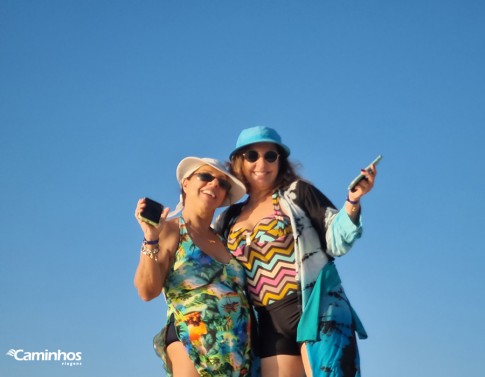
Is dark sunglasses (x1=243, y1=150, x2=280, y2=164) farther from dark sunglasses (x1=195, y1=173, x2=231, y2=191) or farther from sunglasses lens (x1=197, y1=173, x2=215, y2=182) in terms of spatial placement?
sunglasses lens (x1=197, y1=173, x2=215, y2=182)

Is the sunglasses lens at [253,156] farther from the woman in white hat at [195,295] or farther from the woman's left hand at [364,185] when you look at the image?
the woman's left hand at [364,185]

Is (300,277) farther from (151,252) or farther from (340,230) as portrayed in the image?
(151,252)

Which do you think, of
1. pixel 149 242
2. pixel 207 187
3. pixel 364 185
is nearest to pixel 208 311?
pixel 149 242

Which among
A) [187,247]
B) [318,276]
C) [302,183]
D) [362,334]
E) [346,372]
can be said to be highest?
[302,183]

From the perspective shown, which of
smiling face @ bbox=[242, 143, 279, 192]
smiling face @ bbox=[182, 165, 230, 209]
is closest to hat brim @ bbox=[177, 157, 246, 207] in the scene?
smiling face @ bbox=[182, 165, 230, 209]

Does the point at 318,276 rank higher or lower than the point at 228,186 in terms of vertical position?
lower

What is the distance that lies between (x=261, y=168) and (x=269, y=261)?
50.4 inches

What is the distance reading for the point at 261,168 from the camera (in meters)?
8.20

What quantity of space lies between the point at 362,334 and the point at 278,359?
1.00 m

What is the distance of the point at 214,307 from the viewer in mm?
7102

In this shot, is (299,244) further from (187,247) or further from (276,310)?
(187,247)

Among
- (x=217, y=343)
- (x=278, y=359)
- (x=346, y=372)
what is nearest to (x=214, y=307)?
(x=217, y=343)

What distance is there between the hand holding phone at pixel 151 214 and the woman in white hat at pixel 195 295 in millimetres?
43

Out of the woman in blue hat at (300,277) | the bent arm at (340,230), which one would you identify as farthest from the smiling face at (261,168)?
the bent arm at (340,230)
